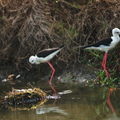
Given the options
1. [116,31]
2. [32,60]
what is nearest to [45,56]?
[32,60]

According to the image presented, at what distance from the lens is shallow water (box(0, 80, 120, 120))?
4.70 meters

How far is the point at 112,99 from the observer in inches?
215

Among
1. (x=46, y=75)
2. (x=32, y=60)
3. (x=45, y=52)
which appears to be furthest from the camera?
(x=46, y=75)

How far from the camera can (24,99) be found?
19.1 feet

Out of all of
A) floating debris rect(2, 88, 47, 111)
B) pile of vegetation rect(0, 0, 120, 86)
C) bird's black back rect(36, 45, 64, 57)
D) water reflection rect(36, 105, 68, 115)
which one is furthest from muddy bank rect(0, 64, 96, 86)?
water reflection rect(36, 105, 68, 115)

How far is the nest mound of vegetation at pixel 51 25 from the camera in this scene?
7.49 metres

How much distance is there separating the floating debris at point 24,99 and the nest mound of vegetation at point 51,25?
1.83m

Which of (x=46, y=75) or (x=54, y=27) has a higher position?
(x=54, y=27)

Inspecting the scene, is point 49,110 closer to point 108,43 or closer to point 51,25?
point 108,43

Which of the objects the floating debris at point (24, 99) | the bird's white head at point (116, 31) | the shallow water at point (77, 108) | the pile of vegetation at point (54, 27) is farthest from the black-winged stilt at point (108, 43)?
the floating debris at point (24, 99)

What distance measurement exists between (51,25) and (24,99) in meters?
2.39

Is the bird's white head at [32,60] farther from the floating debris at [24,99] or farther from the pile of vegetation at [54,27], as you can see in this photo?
the floating debris at [24,99]

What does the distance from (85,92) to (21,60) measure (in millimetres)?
2356

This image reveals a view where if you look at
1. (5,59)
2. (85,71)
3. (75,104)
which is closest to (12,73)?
(5,59)
